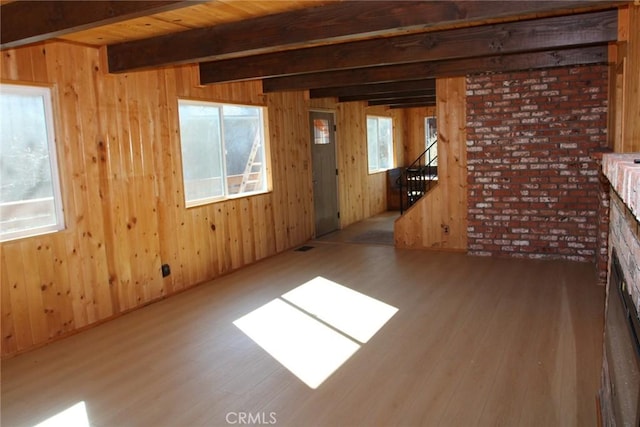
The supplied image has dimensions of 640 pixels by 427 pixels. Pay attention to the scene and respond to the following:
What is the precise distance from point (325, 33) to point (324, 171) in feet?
16.2

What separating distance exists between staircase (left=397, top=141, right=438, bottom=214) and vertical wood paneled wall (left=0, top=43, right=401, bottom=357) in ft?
13.0

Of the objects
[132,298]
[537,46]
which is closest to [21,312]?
[132,298]

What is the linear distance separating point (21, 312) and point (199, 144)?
2430mm

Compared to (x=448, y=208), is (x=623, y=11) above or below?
above

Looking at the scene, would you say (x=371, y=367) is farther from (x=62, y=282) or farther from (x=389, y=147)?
(x=389, y=147)

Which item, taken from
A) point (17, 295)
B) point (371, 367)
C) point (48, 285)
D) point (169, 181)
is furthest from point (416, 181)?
point (17, 295)

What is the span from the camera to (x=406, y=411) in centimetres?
266

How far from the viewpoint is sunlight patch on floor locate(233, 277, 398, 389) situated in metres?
3.33

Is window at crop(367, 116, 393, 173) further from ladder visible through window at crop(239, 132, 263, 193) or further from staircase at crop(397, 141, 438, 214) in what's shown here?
ladder visible through window at crop(239, 132, 263, 193)

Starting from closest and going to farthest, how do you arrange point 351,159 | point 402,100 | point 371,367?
point 371,367
point 351,159
point 402,100

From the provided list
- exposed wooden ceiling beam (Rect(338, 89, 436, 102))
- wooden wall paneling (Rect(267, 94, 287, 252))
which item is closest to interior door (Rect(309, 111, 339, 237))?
exposed wooden ceiling beam (Rect(338, 89, 436, 102))

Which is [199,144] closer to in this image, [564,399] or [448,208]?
[448,208]

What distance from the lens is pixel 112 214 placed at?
4332mm

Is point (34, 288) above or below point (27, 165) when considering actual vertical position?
below
